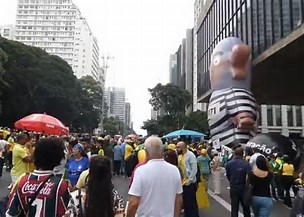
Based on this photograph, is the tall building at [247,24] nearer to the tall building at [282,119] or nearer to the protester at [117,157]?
the protester at [117,157]

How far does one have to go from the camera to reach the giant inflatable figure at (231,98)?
69.6 feet

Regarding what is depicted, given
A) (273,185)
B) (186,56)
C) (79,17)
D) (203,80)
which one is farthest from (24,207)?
(79,17)

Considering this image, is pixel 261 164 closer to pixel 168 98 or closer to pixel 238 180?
pixel 238 180

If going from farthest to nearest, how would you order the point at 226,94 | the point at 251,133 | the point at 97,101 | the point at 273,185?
the point at 97,101 < the point at 226,94 < the point at 251,133 < the point at 273,185

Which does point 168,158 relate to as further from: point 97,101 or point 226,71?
point 97,101

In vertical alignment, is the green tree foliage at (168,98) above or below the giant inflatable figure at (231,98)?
above

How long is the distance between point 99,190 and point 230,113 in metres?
18.7

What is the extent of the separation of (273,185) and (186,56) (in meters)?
86.7

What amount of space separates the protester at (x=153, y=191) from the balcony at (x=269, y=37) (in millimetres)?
14416

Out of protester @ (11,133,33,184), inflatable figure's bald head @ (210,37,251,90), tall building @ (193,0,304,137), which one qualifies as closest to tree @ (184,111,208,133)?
tall building @ (193,0,304,137)

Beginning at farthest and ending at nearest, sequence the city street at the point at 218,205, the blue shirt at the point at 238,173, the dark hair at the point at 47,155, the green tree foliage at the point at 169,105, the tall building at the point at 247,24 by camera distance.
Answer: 1. the green tree foliage at the point at 169,105
2. the tall building at the point at 247,24
3. the city street at the point at 218,205
4. the blue shirt at the point at 238,173
5. the dark hair at the point at 47,155

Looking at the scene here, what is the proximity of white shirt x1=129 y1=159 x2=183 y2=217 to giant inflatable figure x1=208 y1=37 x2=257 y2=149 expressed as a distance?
1706 cm

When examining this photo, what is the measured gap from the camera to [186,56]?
98.1 metres

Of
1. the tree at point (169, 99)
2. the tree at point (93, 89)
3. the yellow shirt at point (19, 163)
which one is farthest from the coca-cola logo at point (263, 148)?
the tree at point (93, 89)
